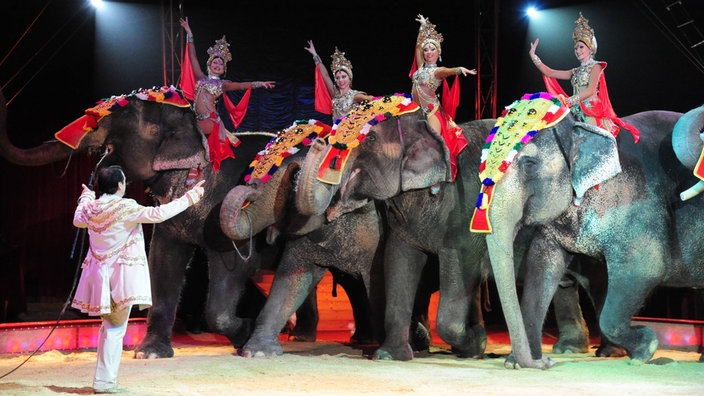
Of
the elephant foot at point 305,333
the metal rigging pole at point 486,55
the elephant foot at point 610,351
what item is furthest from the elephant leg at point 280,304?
the metal rigging pole at point 486,55

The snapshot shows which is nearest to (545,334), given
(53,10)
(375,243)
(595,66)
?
(375,243)

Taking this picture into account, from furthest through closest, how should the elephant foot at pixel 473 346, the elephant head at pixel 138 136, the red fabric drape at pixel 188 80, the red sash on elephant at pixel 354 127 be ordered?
1. the red fabric drape at pixel 188 80
2. the elephant head at pixel 138 136
3. the elephant foot at pixel 473 346
4. the red sash on elephant at pixel 354 127

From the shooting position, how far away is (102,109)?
7.33 meters

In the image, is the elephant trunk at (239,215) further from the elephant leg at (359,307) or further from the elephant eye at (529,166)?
the elephant eye at (529,166)

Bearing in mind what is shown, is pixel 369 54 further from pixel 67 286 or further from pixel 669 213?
pixel 669 213

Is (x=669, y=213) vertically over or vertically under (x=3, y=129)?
under

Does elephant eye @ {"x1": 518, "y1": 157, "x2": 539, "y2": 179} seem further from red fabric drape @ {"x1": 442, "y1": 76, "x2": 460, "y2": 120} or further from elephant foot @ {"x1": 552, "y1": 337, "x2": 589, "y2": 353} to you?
elephant foot @ {"x1": 552, "y1": 337, "x2": 589, "y2": 353}

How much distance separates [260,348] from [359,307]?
77.7 inches

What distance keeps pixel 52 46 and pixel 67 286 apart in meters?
2.64

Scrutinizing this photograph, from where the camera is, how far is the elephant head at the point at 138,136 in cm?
725

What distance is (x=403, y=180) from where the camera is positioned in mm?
6762

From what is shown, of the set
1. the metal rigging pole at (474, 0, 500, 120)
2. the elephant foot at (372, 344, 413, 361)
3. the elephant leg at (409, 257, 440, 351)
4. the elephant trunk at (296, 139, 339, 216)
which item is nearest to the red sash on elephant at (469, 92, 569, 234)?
the elephant trunk at (296, 139, 339, 216)

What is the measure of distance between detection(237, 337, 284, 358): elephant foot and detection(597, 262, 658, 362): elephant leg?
7.61 ft

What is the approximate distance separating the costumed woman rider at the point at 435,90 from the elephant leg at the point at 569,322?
1.52 metres
